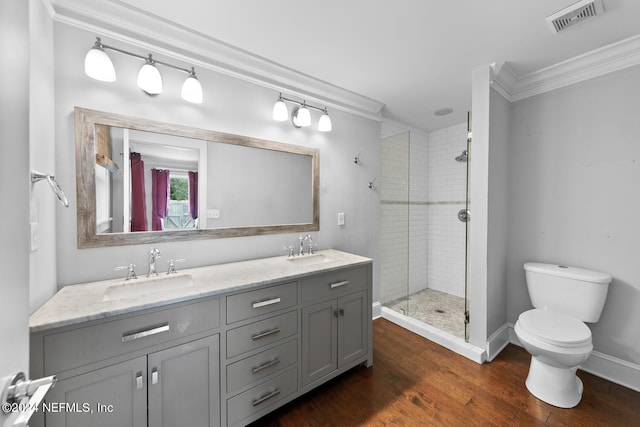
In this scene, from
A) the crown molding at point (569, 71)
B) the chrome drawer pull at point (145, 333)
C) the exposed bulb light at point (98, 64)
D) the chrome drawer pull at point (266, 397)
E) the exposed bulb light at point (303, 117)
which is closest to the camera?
the chrome drawer pull at point (145, 333)

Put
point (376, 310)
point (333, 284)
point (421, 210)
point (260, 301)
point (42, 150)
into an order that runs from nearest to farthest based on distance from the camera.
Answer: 1. point (42, 150)
2. point (260, 301)
3. point (333, 284)
4. point (376, 310)
5. point (421, 210)

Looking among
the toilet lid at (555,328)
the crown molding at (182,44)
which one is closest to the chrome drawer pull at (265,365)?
the toilet lid at (555,328)

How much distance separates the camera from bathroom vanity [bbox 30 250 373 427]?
1046 millimetres

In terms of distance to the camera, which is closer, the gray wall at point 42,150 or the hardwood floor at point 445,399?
the gray wall at point 42,150

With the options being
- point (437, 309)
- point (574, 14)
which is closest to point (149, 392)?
point (437, 309)

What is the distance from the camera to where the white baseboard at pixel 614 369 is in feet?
6.01

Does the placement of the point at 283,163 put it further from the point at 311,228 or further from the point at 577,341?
A: the point at 577,341

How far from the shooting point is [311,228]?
2.40 metres

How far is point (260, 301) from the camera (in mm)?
1488

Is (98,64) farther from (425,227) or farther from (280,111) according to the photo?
(425,227)

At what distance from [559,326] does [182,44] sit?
3.24 m

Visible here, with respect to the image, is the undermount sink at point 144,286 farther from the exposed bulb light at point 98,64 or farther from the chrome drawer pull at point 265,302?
the exposed bulb light at point 98,64

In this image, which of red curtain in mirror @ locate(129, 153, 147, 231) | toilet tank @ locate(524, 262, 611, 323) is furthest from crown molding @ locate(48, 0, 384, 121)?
toilet tank @ locate(524, 262, 611, 323)

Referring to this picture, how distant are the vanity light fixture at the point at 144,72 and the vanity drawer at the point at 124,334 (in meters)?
1.30
